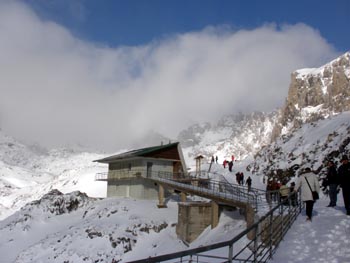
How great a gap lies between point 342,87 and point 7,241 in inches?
7221

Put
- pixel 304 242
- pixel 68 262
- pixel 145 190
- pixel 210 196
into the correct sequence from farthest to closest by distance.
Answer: pixel 145 190 → pixel 68 262 → pixel 210 196 → pixel 304 242

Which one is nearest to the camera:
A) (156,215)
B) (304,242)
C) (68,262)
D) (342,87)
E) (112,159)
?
(304,242)

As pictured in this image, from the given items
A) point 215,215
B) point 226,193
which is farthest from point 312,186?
point 215,215

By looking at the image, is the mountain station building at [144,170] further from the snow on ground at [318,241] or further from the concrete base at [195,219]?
the snow on ground at [318,241]

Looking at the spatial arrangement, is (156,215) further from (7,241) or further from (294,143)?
(294,143)

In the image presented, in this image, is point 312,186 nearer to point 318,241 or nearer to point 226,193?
point 318,241

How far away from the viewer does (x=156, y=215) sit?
1499 inches

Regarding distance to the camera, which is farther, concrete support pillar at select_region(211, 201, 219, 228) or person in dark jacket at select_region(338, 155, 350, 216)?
concrete support pillar at select_region(211, 201, 219, 228)

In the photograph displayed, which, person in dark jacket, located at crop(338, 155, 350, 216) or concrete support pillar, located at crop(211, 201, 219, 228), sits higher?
person in dark jacket, located at crop(338, 155, 350, 216)

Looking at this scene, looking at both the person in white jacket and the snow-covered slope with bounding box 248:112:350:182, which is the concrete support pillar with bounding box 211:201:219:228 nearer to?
the snow-covered slope with bounding box 248:112:350:182

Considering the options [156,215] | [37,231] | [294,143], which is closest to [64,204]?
[37,231]

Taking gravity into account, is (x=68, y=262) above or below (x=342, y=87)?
below

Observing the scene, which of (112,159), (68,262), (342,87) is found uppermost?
(342,87)

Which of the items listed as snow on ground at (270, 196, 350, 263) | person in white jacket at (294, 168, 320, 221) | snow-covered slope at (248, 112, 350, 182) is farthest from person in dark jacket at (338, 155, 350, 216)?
snow-covered slope at (248, 112, 350, 182)
